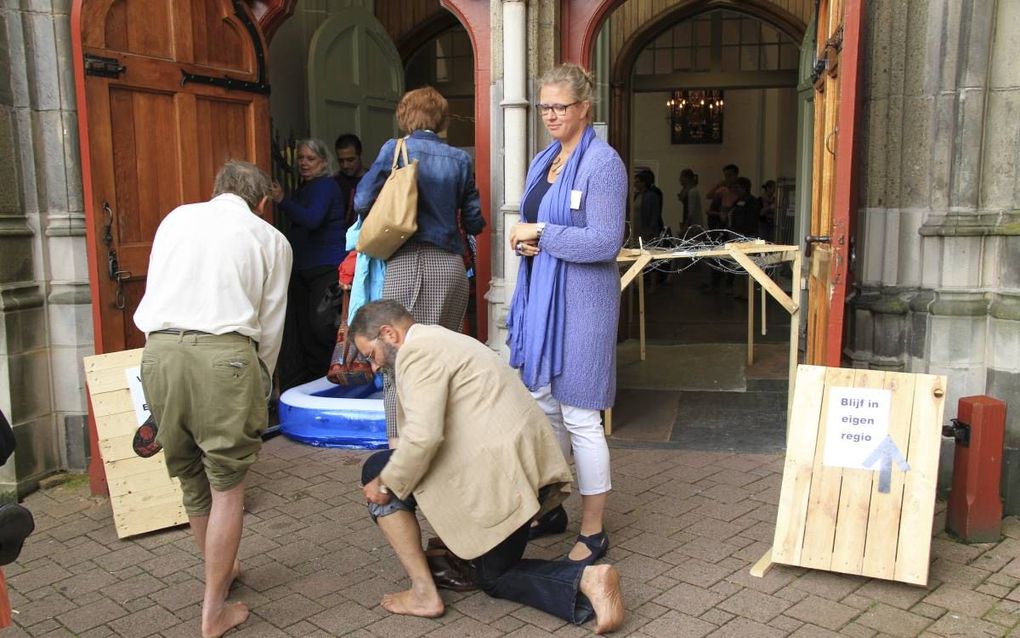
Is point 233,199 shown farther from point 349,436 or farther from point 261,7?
point 261,7

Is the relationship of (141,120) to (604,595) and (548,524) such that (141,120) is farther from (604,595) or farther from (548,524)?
(604,595)

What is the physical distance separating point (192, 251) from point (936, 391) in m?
2.66

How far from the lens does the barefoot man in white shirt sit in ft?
10.4

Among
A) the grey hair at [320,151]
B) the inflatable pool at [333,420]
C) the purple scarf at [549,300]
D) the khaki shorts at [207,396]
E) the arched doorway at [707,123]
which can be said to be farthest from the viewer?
the arched doorway at [707,123]

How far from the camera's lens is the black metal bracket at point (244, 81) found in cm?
505

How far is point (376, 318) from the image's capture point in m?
3.07

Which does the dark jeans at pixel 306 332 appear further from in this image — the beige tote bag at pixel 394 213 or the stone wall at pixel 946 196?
the stone wall at pixel 946 196

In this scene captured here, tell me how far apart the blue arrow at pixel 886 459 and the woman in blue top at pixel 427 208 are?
6.77 ft

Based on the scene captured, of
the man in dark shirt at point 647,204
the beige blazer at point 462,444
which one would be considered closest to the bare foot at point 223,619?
the beige blazer at point 462,444

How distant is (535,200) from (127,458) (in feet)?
7.11

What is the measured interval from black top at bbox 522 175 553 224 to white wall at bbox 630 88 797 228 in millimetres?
13992

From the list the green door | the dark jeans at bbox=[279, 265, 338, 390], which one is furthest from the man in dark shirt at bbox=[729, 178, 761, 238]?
the dark jeans at bbox=[279, 265, 338, 390]

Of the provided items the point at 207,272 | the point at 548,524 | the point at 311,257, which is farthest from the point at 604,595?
the point at 311,257

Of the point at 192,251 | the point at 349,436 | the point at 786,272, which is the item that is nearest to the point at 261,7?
the point at 349,436
